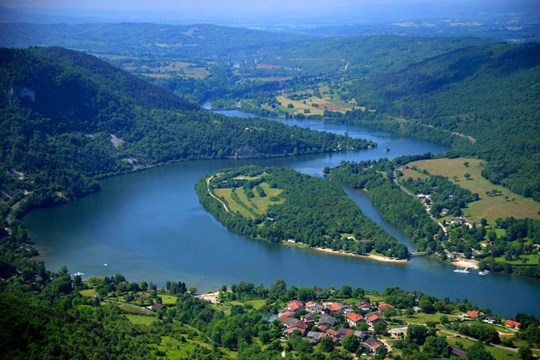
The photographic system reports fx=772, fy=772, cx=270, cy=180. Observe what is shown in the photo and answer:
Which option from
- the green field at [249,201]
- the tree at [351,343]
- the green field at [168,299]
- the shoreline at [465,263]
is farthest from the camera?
the green field at [249,201]

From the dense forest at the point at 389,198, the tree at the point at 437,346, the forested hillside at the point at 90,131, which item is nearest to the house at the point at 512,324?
the tree at the point at 437,346

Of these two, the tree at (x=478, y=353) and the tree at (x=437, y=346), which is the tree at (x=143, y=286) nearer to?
the tree at (x=437, y=346)

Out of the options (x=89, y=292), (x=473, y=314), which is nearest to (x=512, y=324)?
(x=473, y=314)

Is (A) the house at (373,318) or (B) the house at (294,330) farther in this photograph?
(A) the house at (373,318)

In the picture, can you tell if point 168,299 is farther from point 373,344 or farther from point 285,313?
point 373,344

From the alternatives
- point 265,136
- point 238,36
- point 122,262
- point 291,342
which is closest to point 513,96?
point 265,136

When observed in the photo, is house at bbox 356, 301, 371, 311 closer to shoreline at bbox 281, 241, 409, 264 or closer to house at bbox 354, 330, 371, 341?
house at bbox 354, 330, 371, 341

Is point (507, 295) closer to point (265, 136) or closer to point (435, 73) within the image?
point (265, 136)
